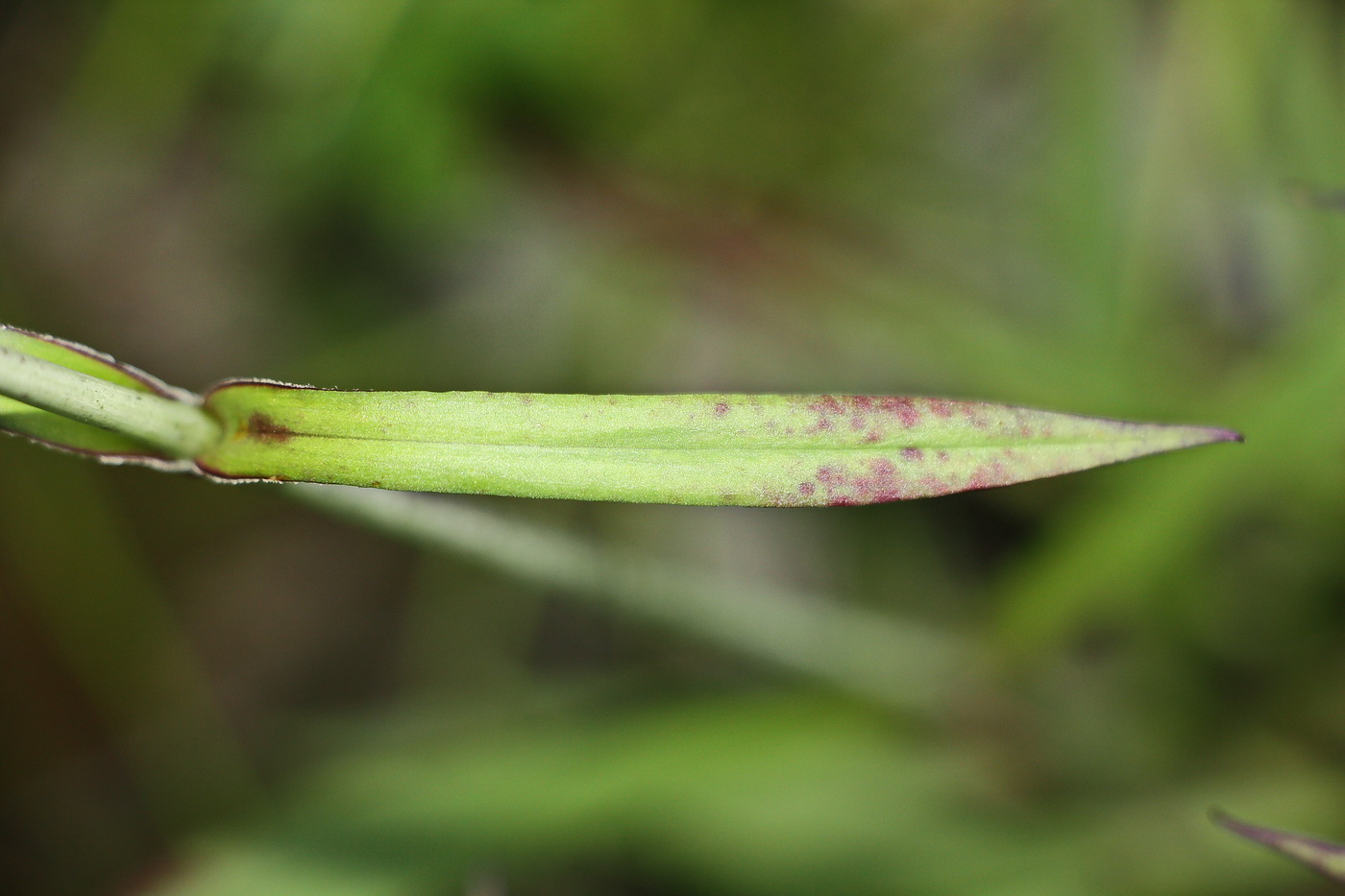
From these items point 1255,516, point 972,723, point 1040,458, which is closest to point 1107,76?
point 1255,516

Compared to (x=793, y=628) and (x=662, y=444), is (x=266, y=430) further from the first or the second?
(x=793, y=628)

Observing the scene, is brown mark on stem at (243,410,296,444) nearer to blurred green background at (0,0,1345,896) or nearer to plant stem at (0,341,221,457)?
plant stem at (0,341,221,457)

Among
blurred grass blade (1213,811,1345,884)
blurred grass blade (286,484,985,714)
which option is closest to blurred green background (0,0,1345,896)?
blurred grass blade (286,484,985,714)

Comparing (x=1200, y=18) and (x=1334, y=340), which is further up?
(x=1200, y=18)

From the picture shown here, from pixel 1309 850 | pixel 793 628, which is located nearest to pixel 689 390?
pixel 793 628

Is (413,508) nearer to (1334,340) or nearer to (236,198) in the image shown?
(1334,340)
